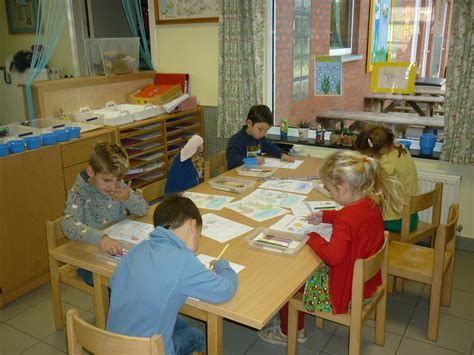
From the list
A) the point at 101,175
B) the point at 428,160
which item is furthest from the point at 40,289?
the point at 428,160

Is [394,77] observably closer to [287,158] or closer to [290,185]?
[287,158]

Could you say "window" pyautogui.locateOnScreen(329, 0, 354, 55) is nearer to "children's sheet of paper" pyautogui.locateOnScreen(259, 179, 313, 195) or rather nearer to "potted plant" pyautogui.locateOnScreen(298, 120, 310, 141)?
"potted plant" pyautogui.locateOnScreen(298, 120, 310, 141)

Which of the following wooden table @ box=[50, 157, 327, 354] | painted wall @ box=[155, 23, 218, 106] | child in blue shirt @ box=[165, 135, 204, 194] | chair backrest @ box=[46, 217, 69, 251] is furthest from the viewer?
painted wall @ box=[155, 23, 218, 106]

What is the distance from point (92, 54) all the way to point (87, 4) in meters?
1.22

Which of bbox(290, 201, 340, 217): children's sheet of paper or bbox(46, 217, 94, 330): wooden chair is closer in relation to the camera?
bbox(46, 217, 94, 330): wooden chair

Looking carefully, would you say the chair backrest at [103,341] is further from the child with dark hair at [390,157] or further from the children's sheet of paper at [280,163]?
the children's sheet of paper at [280,163]

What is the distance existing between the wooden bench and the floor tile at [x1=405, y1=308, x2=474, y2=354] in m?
1.53

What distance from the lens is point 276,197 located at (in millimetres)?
2539

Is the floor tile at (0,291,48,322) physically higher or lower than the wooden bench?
lower

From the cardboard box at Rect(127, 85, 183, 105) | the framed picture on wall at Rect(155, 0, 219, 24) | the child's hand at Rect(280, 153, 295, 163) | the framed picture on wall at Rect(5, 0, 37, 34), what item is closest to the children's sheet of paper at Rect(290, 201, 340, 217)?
the child's hand at Rect(280, 153, 295, 163)

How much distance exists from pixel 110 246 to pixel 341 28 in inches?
115

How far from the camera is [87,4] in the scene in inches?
196

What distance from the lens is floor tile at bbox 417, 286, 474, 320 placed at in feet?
8.71

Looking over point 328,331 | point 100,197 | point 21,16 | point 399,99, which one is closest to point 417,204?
point 328,331
